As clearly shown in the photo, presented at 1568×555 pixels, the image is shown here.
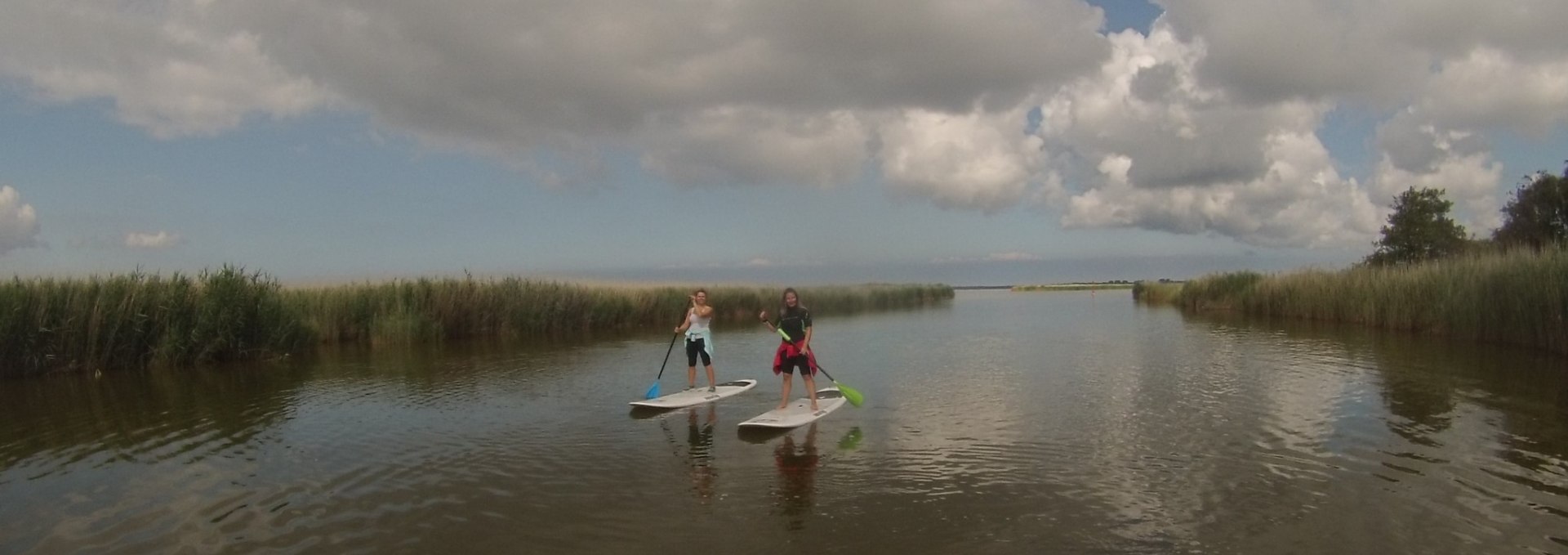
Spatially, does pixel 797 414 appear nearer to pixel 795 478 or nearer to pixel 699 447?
pixel 699 447

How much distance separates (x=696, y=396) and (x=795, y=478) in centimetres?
464

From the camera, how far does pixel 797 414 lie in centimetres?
1003

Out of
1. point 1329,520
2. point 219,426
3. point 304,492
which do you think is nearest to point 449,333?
point 219,426

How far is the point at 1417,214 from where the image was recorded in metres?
33.3

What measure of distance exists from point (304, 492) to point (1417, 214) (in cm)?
4001

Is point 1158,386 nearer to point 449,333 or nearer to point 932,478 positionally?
point 932,478

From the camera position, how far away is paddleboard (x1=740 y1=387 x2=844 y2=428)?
30.9 ft

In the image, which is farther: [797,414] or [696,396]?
[696,396]

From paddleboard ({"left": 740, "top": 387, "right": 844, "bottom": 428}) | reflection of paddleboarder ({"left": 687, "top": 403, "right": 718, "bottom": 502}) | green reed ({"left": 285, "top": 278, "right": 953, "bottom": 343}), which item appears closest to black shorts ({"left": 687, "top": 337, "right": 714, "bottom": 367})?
reflection of paddleboarder ({"left": 687, "top": 403, "right": 718, "bottom": 502})

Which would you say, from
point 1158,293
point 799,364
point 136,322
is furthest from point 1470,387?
point 1158,293

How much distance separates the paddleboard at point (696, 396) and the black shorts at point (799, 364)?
4.93ft

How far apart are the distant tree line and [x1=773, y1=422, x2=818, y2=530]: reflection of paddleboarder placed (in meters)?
28.8

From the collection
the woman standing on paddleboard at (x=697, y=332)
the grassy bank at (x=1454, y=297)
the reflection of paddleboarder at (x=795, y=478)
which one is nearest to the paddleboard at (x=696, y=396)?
the woman standing on paddleboard at (x=697, y=332)

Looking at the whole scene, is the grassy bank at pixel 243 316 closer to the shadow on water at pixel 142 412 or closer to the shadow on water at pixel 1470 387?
the shadow on water at pixel 142 412
